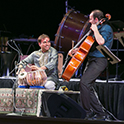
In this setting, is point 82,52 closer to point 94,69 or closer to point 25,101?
point 94,69

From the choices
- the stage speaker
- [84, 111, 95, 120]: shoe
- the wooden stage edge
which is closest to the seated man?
[84, 111, 95, 120]: shoe

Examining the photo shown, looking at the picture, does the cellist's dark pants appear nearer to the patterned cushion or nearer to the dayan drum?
the patterned cushion

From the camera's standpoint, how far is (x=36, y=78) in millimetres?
3506

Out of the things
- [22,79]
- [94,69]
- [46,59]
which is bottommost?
[22,79]

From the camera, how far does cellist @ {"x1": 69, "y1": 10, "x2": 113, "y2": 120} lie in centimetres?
307

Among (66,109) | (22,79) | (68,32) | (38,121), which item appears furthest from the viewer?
(68,32)

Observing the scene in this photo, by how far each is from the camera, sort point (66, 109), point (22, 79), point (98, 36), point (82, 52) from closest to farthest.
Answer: point (66, 109) < point (98, 36) < point (82, 52) < point (22, 79)

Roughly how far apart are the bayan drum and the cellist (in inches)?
28.2

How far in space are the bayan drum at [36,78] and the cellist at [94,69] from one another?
2.35ft

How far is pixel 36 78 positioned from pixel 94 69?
95 cm

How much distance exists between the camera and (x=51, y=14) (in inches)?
300

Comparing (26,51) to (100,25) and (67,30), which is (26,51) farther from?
(100,25)

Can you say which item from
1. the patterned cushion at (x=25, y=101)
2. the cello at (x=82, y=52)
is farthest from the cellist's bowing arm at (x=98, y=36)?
the patterned cushion at (x=25, y=101)

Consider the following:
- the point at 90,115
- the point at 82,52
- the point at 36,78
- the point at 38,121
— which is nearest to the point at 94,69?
the point at 82,52
